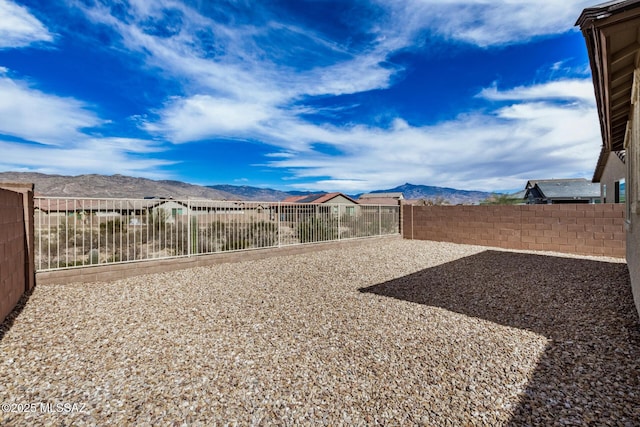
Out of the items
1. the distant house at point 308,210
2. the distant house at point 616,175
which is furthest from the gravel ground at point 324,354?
the distant house at point 616,175

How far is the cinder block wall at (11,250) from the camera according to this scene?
3.76 m

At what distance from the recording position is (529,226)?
10.1 meters

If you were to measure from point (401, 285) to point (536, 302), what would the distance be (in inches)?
79.3

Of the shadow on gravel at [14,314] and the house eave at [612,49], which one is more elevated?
the house eave at [612,49]

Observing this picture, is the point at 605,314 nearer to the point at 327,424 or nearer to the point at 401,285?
the point at 401,285

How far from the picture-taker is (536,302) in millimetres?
4508

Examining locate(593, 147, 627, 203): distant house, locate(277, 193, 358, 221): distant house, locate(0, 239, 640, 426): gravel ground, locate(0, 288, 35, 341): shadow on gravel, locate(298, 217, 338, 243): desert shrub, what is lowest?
locate(0, 239, 640, 426): gravel ground

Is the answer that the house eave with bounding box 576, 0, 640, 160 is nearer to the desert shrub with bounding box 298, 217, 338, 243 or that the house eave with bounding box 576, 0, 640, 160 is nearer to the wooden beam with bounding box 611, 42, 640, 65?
the wooden beam with bounding box 611, 42, 640, 65

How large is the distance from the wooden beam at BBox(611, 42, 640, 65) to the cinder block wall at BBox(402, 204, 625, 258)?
7329 millimetres

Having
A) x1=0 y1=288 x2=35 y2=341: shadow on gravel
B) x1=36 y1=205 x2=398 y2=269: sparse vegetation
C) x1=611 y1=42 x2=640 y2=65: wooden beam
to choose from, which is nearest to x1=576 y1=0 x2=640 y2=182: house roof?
x1=611 y1=42 x2=640 y2=65: wooden beam

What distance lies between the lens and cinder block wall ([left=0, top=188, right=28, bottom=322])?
148 inches

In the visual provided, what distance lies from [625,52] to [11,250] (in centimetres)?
788

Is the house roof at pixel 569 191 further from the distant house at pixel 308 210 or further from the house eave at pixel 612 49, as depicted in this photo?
the house eave at pixel 612 49

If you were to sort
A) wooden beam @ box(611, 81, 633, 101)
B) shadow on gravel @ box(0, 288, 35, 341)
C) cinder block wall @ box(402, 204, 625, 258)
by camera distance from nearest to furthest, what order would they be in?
shadow on gravel @ box(0, 288, 35, 341)
wooden beam @ box(611, 81, 633, 101)
cinder block wall @ box(402, 204, 625, 258)
